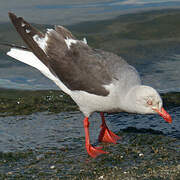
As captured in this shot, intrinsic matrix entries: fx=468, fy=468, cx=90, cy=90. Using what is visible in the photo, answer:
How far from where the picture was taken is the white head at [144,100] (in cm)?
624

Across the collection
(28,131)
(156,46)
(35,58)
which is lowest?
(156,46)

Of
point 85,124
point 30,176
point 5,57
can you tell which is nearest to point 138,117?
point 85,124

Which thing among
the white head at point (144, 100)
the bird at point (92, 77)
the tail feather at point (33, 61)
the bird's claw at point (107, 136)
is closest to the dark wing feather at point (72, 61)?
the bird at point (92, 77)

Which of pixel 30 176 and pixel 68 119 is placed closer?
pixel 30 176

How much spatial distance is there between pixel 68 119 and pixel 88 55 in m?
1.42

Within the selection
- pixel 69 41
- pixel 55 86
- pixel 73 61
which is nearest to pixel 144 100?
pixel 73 61

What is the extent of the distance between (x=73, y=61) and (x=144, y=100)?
1249 millimetres

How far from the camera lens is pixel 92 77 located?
659cm

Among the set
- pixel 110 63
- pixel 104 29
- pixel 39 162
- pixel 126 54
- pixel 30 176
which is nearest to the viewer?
pixel 30 176

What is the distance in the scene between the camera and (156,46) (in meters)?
11.3

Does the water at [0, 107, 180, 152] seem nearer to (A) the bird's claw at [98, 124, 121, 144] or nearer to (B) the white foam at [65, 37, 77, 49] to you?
(A) the bird's claw at [98, 124, 121, 144]

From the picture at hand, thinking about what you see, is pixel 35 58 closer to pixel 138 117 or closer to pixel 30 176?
pixel 138 117

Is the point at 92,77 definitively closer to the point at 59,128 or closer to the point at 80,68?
the point at 80,68

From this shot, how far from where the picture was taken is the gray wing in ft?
21.4
